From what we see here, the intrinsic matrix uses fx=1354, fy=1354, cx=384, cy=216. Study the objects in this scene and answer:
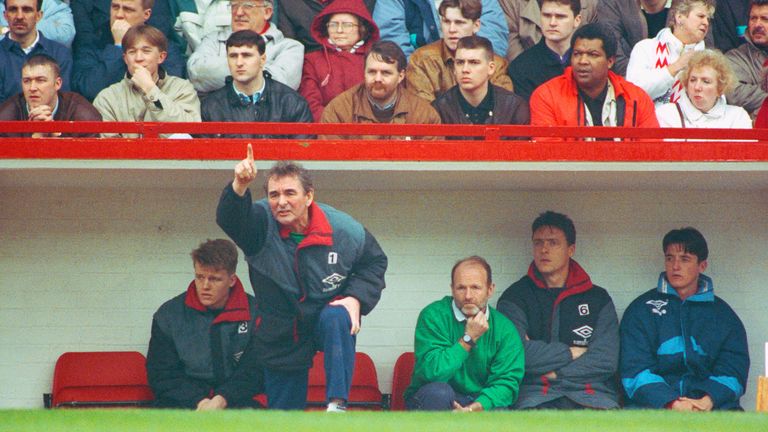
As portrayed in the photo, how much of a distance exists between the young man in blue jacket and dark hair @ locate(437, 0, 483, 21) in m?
2.29

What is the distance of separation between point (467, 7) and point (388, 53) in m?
1.09

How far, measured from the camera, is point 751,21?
37.3 feet

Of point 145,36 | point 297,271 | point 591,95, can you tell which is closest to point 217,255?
point 297,271

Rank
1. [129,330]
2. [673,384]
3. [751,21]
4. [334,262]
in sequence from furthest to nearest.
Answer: [751,21]
[129,330]
[673,384]
[334,262]

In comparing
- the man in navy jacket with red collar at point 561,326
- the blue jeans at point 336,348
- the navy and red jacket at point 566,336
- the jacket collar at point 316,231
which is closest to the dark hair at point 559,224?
the man in navy jacket with red collar at point 561,326

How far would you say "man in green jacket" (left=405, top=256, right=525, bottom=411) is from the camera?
910 cm

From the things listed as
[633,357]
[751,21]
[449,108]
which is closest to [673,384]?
[633,357]

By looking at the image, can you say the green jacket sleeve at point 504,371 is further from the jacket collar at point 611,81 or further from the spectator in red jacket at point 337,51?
the spectator in red jacket at point 337,51

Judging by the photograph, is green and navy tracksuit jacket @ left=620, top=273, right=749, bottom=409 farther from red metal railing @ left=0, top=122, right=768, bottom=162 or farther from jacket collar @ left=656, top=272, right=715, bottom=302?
red metal railing @ left=0, top=122, right=768, bottom=162

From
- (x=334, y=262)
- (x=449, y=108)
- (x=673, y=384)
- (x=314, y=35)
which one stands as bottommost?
(x=673, y=384)

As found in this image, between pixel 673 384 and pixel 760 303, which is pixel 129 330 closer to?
pixel 673 384

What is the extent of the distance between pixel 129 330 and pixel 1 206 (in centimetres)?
140

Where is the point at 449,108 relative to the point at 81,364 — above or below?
above

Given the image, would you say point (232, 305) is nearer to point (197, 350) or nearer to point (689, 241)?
point (197, 350)
